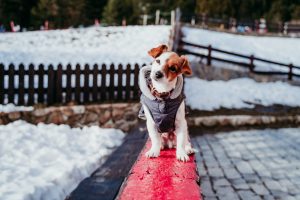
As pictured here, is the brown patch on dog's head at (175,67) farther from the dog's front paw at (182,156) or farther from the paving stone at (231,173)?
the paving stone at (231,173)

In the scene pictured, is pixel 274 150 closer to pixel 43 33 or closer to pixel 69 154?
pixel 69 154

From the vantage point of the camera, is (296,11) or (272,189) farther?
(296,11)

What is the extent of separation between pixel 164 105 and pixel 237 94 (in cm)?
1095

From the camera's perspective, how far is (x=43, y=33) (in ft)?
79.7

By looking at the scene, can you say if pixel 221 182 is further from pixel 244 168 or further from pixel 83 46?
pixel 83 46

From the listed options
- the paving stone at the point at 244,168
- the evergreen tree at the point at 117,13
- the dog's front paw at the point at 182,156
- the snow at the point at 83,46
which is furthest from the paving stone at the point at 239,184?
the evergreen tree at the point at 117,13

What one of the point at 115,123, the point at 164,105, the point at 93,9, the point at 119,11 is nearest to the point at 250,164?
the point at 115,123

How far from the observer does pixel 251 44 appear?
87.6ft

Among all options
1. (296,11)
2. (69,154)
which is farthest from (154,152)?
(296,11)

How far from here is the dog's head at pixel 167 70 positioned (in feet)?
10.8

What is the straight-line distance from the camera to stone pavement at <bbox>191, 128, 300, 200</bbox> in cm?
596

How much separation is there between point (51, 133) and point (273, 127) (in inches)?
223

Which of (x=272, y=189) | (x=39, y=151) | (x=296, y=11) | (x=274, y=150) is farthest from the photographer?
(x=296, y=11)

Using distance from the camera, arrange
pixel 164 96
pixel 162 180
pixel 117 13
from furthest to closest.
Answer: pixel 117 13 → pixel 164 96 → pixel 162 180
